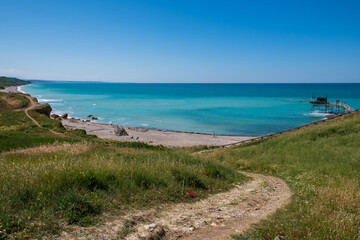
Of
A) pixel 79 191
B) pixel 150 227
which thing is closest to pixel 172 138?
pixel 79 191

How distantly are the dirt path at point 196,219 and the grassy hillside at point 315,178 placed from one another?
51 cm

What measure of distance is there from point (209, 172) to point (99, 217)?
5940 millimetres

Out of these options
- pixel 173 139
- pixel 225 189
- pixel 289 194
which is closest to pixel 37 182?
pixel 225 189

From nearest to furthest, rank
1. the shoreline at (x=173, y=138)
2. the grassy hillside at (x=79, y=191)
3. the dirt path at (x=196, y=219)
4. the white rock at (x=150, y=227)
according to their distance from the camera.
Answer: the grassy hillside at (x=79, y=191), the dirt path at (x=196, y=219), the white rock at (x=150, y=227), the shoreline at (x=173, y=138)

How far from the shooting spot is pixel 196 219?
6445mm

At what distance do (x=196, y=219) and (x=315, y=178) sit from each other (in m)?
6.41

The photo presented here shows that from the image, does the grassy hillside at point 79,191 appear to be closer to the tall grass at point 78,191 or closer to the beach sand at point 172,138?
the tall grass at point 78,191

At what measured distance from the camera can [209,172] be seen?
1091cm

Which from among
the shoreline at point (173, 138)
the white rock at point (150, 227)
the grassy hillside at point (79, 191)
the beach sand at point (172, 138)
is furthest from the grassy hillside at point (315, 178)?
the beach sand at point (172, 138)

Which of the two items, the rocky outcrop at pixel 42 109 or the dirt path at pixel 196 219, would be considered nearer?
the dirt path at pixel 196 219

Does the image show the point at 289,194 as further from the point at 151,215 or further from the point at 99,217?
the point at 99,217

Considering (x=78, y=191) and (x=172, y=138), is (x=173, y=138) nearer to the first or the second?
(x=172, y=138)

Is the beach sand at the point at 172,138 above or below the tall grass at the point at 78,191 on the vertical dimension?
below

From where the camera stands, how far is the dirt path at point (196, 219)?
531 centimetres
